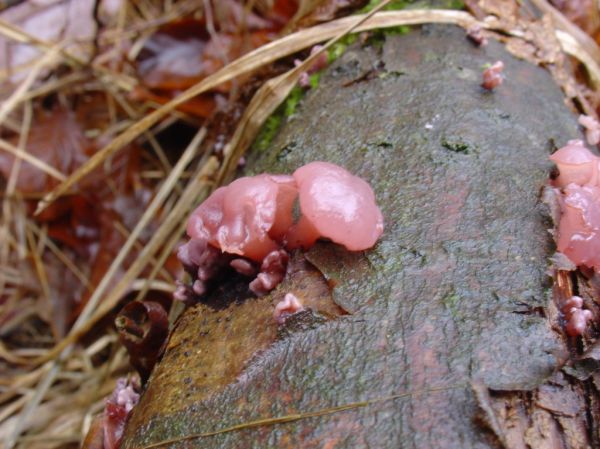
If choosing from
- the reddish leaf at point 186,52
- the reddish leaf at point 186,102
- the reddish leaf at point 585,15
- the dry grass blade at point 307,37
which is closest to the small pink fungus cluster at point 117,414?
the dry grass blade at point 307,37

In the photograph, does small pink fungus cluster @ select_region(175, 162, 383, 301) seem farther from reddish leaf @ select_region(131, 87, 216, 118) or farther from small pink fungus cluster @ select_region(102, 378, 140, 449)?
reddish leaf @ select_region(131, 87, 216, 118)

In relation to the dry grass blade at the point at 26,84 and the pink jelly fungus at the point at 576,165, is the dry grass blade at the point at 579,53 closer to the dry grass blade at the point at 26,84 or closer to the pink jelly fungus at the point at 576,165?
the pink jelly fungus at the point at 576,165

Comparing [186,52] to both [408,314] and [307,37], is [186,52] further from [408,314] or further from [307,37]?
[408,314]

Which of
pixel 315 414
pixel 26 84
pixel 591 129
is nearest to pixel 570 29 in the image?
pixel 591 129

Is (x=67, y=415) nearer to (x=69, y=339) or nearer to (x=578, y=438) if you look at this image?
(x=69, y=339)

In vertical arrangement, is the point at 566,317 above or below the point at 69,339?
above

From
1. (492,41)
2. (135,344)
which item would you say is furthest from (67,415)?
(492,41)
